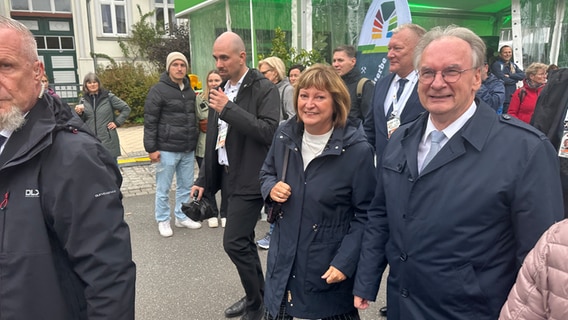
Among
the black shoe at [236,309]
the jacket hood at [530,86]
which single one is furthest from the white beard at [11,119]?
the jacket hood at [530,86]

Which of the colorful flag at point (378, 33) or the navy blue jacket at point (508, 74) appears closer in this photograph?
the colorful flag at point (378, 33)

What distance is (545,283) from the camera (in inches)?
49.6

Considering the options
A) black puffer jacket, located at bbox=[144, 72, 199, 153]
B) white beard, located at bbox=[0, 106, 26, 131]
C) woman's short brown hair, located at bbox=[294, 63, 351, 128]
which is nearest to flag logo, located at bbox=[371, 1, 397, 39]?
black puffer jacket, located at bbox=[144, 72, 199, 153]

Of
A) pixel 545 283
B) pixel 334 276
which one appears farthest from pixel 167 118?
pixel 545 283

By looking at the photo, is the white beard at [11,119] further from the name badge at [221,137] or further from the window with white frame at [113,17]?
the window with white frame at [113,17]

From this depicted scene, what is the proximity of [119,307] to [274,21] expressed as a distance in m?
9.51

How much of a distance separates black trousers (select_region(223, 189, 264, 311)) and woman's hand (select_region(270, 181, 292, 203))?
93 cm

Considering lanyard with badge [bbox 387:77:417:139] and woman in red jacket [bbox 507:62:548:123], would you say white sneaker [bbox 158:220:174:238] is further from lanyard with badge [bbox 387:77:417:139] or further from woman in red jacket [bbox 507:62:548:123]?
woman in red jacket [bbox 507:62:548:123]

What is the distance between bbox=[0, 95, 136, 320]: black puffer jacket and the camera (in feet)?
4.88

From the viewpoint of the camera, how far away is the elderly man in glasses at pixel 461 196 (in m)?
1.62

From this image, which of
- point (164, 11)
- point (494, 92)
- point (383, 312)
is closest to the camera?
point (383, 312)

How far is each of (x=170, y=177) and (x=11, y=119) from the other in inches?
156

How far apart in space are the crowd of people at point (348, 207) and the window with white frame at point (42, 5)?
24811 millimetres

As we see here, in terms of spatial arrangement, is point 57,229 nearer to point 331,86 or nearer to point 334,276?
point 334,276
